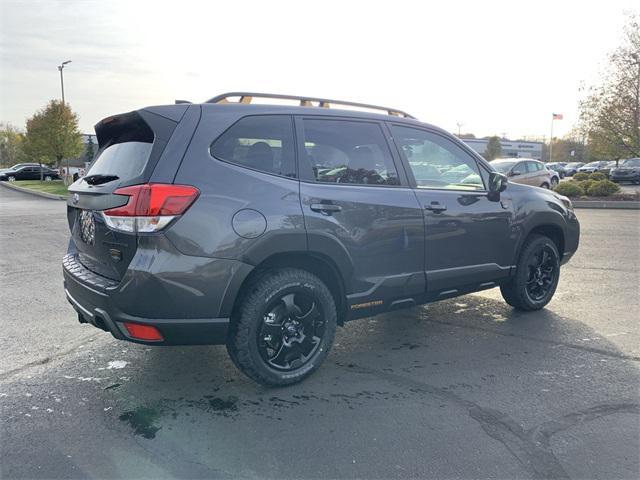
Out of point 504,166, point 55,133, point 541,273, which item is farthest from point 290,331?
point 55,133

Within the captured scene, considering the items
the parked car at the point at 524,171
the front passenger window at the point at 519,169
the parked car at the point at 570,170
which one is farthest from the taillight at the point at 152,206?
the parked car at the point at 570,170

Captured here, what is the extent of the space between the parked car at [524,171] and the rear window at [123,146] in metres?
16.8

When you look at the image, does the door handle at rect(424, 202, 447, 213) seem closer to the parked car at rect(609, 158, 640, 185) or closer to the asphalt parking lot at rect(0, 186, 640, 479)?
the asphalt parking lot at rect(0, 186, 640, 479)

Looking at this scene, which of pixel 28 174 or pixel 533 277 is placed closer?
pixel 533 277

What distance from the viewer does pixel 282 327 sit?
3.48m

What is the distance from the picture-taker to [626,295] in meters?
5.97

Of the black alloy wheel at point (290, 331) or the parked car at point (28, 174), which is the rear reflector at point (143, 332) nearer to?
the black alloy wheel at point (290, 331)

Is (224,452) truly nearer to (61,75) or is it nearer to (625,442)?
(625,442)

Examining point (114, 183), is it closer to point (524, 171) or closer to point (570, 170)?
point (524, 171)

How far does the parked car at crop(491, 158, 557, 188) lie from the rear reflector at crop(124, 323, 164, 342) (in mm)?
17370

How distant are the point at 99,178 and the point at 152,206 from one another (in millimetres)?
751

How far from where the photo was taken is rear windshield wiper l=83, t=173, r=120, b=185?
10.9 feet

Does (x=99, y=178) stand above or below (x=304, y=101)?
below

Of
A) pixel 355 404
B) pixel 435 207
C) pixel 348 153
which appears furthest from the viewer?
pixel 435 207
